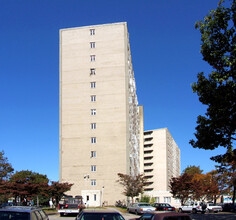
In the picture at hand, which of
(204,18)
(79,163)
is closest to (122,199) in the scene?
(79,163)

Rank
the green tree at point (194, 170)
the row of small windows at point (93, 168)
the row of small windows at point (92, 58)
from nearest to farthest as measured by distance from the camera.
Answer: the row of small windows at point (93, 168), the row of small windows at point (92, 58), the green tree at point (194, 170)

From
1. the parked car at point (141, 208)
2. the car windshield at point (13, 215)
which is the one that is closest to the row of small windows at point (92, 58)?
the parked car at point (141, 208)

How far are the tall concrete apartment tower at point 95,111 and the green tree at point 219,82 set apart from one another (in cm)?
4066

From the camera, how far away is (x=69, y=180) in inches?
2408

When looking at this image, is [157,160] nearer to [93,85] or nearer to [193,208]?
[93,85]

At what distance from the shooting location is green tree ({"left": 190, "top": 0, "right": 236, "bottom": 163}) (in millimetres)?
18328

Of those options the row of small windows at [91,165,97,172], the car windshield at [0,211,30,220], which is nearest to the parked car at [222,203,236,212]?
the row of small windows at [91,165,97,172]

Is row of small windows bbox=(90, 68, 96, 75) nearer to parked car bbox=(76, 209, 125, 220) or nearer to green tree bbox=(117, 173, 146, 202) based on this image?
green tree bbox=(117, 173, 146, 202)

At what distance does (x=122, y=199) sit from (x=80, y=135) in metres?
13.8

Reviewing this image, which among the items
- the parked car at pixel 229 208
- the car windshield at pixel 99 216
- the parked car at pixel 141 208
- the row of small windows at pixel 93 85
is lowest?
the parked car at pixel 229 208

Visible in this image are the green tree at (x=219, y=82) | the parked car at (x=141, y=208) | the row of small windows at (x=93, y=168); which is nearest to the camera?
the green tree at (x=219, y=82)

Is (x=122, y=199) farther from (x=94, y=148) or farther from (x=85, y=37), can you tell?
(x=85, y=37)

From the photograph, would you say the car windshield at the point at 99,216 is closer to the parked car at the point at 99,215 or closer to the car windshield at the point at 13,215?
the parked car at the point at 99,215

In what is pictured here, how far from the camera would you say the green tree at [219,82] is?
60.1 feet
